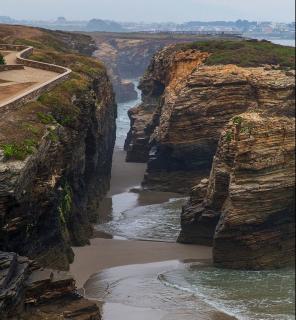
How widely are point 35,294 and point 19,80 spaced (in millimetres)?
28082

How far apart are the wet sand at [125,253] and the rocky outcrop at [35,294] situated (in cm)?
1188

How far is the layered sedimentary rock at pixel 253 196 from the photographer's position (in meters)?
44.2

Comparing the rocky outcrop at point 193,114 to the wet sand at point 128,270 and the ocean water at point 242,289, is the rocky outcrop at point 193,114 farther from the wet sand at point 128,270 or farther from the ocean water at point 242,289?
the ocean water at point 242,289

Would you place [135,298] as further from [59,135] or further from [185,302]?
[59,135]

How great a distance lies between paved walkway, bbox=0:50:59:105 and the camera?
45.1 meters

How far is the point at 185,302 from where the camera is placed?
122 ft

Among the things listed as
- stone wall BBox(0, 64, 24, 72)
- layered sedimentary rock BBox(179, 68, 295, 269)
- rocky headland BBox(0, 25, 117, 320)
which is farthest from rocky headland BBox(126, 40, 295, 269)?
stone wall BBox(0, 64, 24, 72)

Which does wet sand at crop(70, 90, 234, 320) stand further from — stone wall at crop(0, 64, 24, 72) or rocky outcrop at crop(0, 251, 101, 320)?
stone wall at crop(0, 64, 24, 72)

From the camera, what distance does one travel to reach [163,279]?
1628 inches

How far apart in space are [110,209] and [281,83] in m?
16.8

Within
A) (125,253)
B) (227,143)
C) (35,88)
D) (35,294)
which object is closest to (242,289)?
(125,253)

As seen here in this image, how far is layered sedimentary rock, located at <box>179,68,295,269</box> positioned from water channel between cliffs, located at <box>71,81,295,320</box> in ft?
4.64

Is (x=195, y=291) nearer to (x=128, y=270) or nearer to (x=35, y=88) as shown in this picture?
(x=128, y=270)

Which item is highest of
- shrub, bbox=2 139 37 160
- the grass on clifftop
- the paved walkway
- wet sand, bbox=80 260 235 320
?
the grass on clifftop
